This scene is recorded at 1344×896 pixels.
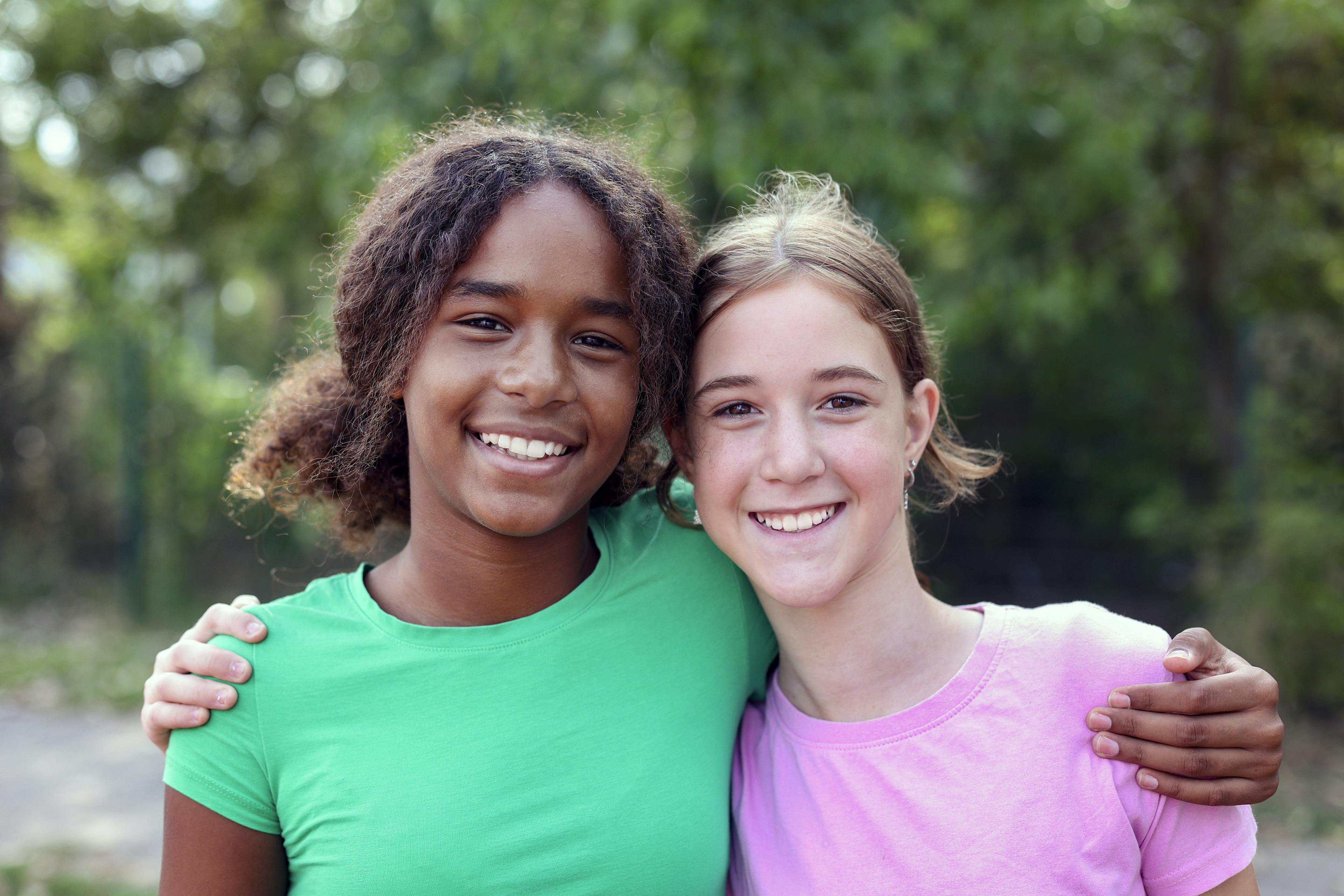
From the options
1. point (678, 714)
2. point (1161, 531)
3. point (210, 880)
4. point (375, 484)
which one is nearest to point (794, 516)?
point (678, 714)

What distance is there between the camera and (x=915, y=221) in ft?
16.8

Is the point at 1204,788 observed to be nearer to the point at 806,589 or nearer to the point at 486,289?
the point at 806,589

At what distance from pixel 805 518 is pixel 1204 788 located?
2.47 ft

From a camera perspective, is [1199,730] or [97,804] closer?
[1199,730]

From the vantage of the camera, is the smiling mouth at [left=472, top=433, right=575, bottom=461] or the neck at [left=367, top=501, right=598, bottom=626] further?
the neck at [left=367, top=501, right=598, bottom=626]

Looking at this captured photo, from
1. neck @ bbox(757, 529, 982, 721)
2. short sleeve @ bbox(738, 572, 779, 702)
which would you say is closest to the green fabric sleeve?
short sleeve @ bbox(738, 572, 779, 702)

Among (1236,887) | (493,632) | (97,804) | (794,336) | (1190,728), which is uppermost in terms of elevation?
(794,336)

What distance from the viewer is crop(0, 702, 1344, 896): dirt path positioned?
4.18 m

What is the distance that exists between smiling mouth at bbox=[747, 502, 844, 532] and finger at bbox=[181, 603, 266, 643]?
2.92ft

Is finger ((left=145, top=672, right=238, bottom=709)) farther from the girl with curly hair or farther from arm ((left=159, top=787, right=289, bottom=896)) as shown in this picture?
arm ((left=159, top=787, right=289, bottom=896))

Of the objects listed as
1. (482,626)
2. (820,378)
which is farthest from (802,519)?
(482,626)

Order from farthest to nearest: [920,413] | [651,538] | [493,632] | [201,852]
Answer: [651,538], [920,413], [493,632], [201,852]

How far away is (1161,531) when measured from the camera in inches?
246

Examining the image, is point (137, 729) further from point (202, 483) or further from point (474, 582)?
point (474, 582)
